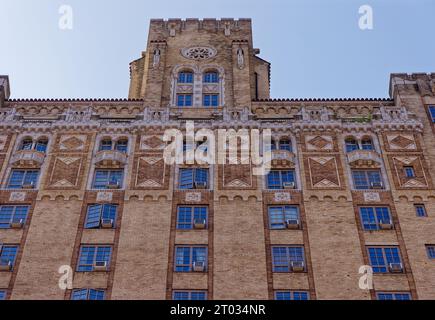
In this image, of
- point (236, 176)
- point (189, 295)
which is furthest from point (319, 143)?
point (189, 295)

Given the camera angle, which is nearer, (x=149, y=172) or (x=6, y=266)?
(x=6, y=266)

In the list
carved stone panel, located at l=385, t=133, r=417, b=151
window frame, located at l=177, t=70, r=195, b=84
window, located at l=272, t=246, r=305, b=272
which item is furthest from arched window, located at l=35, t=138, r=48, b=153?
carved stone panel, located at l=385, t=133, r=417, b=151

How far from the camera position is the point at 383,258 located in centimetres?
3841

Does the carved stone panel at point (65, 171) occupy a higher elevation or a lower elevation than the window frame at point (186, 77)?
lower

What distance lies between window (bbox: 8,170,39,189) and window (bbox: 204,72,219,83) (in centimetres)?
1575

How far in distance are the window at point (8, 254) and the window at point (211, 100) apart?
18.4 m

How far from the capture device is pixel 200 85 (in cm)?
5153

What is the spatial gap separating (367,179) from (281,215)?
671cm

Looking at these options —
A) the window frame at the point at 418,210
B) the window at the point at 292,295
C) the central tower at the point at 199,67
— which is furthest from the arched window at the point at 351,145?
the window at the point at 292,295

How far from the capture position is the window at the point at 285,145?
151ft

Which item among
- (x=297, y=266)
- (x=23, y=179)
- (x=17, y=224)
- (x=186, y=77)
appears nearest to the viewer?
(x=297, y=266)

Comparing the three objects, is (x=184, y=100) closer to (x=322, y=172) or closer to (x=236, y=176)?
(x=236, y=176)

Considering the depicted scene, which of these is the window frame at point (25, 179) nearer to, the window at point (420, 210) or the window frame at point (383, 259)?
the window frame at point (383, 259)

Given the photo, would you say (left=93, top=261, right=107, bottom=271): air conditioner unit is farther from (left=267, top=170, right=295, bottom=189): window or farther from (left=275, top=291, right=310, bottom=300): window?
(left=267, top=170, right=295, bottom=189): window
